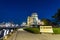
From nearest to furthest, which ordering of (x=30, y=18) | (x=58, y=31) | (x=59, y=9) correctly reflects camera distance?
(x=58, y=31), (x=59, y=9), (x=30, y=18)

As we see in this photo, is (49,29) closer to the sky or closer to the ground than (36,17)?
closer to the ground

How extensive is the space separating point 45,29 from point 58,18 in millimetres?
37830

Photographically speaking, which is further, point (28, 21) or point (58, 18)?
point (28, 21)

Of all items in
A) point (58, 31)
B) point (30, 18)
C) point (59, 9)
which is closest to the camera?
point (58, 31)

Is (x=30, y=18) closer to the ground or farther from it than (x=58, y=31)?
farther from it

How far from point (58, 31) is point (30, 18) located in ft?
342

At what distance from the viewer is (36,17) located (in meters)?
130

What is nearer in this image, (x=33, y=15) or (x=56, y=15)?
(x=56, y=15)

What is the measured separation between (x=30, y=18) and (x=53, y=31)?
104034 millimetres

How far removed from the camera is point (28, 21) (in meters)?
132

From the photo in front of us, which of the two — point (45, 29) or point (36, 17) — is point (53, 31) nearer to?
point (45, 29)

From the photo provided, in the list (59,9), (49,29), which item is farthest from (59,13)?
(49,29)

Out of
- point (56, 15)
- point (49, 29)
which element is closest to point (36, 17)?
point (56, 15)

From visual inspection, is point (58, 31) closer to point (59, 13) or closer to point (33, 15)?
point (59, 13)
